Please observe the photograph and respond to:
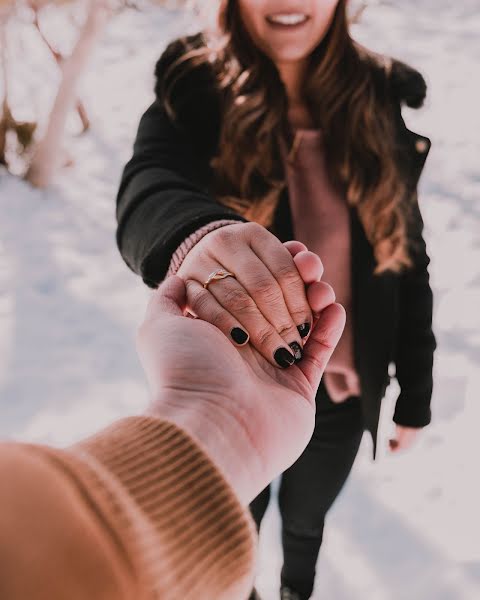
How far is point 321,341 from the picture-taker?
2.91ft

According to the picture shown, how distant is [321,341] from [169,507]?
520 millimetres

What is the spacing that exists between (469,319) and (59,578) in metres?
3.19

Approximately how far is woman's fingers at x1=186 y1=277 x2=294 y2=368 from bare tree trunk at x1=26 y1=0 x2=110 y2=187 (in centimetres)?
346

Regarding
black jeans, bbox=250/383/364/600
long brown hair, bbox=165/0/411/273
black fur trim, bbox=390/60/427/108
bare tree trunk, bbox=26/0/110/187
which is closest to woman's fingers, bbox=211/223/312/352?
long brown hair, bbox=165/0/411/273

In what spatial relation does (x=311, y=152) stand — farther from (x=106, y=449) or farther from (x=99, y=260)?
(x=99, y=260)

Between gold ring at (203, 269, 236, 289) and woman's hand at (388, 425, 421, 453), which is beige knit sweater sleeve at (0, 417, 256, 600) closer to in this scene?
gold ring at (203, 269, 236, 289)

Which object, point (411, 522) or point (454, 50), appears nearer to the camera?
point (411, 522)

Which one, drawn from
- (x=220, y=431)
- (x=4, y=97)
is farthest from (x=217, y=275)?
Result: (x=4, y=97)

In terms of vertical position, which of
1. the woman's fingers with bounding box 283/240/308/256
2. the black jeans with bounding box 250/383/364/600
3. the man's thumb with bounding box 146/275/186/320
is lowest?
the black jeans with bounding box 250/383/364/600

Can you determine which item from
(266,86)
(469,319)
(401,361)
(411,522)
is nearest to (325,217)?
(266,86)

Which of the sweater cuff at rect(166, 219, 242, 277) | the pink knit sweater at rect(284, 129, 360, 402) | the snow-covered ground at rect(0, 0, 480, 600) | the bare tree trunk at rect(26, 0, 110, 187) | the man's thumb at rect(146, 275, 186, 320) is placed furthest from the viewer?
the bare tree trunk at rect(26, 0, 110, 187)

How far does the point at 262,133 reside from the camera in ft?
4.07

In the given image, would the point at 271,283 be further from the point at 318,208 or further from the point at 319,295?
the point at 318,208

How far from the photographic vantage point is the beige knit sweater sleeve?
0.30 meters
